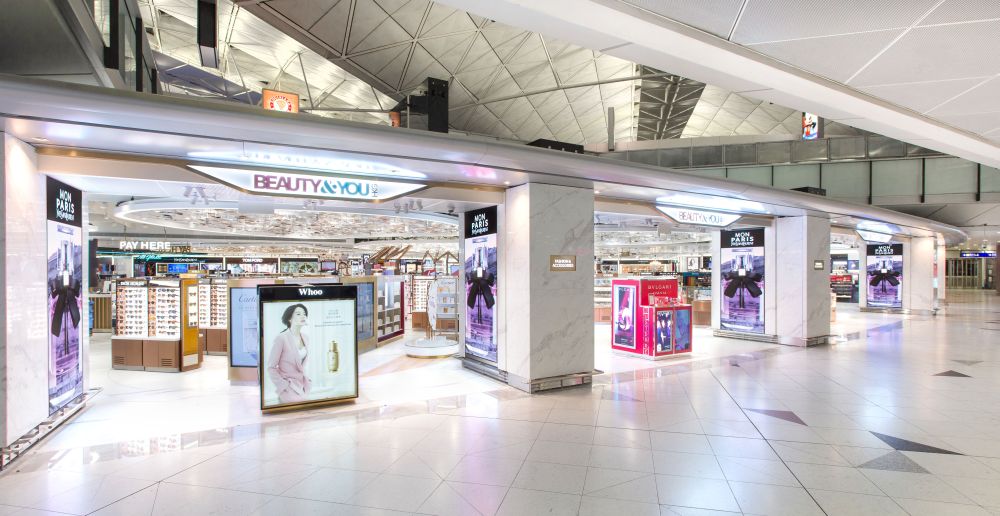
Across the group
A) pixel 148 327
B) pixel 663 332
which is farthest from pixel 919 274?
pixel 148 327

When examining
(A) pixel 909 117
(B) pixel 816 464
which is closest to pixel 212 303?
(B) pixel 816 464

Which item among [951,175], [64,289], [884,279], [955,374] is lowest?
[955,374]

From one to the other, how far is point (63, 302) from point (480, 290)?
5489 millimetres

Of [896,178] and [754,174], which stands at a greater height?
[754,174]

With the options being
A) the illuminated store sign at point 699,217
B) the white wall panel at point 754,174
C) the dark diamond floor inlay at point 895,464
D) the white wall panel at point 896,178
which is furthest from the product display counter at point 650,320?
the white wall panel at point 896,178

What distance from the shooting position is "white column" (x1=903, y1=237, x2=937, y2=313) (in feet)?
60.1

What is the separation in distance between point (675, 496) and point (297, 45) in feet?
39.7

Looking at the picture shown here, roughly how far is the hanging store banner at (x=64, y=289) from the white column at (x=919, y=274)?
2533 cm

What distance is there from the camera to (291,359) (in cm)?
581

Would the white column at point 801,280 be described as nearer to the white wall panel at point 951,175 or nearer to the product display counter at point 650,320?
the product display counter at point 650,320

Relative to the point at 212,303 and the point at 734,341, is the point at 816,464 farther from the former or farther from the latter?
the point at 212,303

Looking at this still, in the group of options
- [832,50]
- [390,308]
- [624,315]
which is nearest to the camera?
[832,50]

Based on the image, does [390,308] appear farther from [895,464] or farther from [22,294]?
[895,464]

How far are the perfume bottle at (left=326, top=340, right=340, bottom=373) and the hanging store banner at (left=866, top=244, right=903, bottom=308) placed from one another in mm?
22534
